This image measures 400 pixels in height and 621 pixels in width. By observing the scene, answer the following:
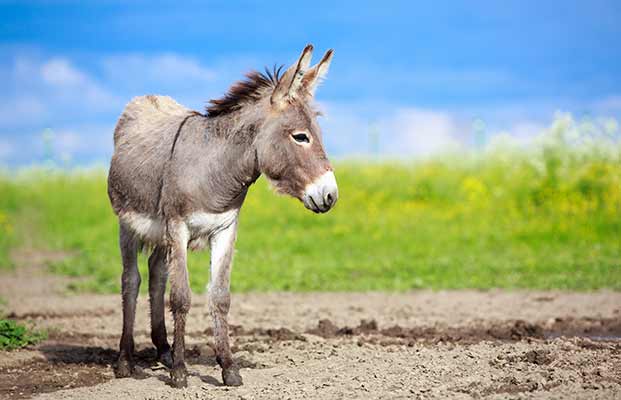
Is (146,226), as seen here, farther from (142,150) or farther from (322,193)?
(322,193)

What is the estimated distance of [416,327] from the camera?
33.5 feet

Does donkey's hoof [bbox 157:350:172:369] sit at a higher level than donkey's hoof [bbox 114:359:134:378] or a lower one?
higher

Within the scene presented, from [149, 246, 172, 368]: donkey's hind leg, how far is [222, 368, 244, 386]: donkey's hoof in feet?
4.38

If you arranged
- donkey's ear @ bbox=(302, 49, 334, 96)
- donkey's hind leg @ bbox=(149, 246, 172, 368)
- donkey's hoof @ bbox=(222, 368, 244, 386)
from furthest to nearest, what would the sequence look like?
donkey's hind leg @ bbox=(149, 246, 172, 368) → donkey's hoof @ bbox=(222, 368, 244, 386) → donkey's ear @ bbox=(302, 49, 334, 96)

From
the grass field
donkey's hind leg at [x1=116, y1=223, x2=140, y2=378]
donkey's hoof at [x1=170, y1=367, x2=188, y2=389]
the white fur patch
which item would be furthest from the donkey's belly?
the grass field

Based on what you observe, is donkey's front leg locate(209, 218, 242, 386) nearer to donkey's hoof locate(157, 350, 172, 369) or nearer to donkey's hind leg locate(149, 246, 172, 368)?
donkey's hind leg locate(149, 246, 172, 368)

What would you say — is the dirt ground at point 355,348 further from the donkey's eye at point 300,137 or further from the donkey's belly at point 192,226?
the donkey's eye at point 300,137

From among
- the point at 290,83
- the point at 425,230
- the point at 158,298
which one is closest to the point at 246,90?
the point at 290,83

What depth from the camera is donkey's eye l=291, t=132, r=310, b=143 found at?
6781 millimetres

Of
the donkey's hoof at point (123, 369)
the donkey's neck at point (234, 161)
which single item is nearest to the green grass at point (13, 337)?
the donkey's hoof at point (123, 369)

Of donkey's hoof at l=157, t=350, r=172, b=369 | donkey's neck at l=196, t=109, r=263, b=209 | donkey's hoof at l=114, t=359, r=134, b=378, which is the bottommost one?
donkey's hoof at l=114, t=359, r=134, b=378

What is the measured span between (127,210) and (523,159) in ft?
56.4

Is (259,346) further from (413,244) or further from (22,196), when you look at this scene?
(22,196)

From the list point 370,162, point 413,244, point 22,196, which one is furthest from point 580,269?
point 22,196
